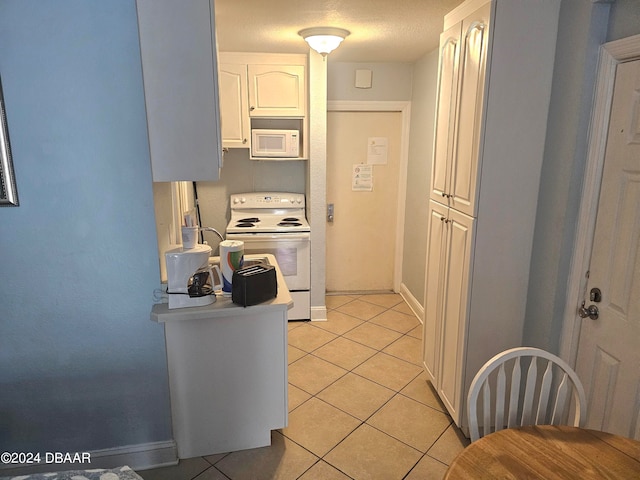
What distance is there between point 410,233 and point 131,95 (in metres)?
3.05

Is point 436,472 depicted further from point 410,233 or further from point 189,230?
point 410,233

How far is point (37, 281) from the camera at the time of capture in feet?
6.16

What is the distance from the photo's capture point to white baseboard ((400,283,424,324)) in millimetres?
3952

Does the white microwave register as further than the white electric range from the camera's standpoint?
Yes

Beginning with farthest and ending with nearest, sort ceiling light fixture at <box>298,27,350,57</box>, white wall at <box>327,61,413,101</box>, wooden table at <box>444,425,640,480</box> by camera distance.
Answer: white wall at <box>327,61,413,101</box> < ceiling light fixture at <box>298,27,350,57</box> < wooden table at <box>444,425,640,480</box>

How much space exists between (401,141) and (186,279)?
301 centimetres

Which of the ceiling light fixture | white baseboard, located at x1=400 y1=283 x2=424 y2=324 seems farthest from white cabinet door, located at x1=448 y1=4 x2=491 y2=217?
white baseboard, located at x1=400 y1=283 x2=424 y2=324

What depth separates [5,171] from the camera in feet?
5.73

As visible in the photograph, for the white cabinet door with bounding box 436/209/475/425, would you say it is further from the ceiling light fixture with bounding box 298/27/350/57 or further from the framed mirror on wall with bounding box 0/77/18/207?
the framed mirror on wall with bounding box 0/77/18/207

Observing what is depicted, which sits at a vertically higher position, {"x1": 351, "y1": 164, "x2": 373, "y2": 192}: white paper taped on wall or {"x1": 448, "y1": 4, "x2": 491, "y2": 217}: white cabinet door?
{"x1": 448, "y1": 4, "x2": 491, "y2": 217}: white cabinet door

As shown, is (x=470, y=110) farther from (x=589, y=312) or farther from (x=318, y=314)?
(x=318, y=314)

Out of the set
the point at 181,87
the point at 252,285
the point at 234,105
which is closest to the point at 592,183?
the point at 252,285

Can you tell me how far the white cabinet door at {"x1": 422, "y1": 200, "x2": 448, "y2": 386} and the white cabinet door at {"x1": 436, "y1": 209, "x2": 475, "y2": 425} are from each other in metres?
0.06

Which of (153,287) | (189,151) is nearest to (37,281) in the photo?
(153,287)
